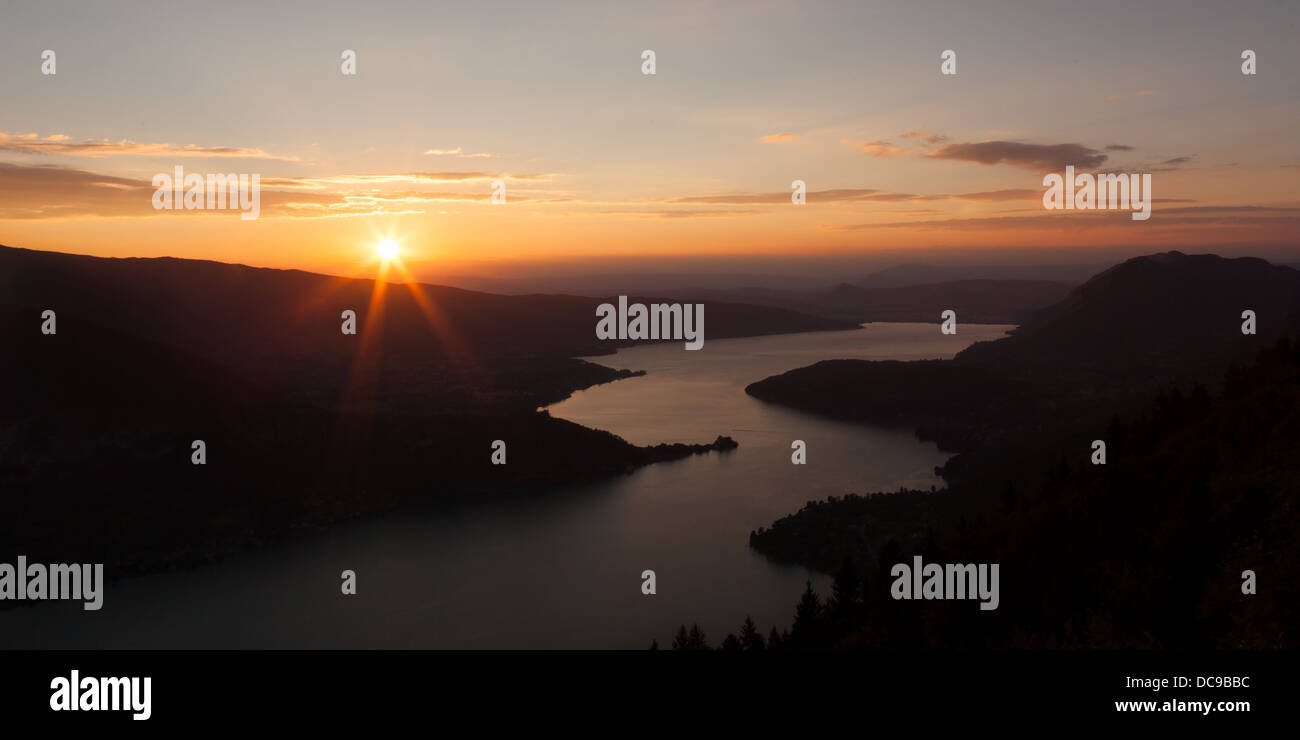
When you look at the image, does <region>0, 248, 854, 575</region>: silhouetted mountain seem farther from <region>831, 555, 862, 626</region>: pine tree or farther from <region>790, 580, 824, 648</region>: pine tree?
<region>790, 580, 824, 648</region>: pine tree

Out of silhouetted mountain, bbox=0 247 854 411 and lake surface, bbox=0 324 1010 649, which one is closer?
lake surface, bbox=0 324 1010 649

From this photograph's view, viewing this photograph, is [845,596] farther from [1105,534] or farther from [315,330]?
[315,330]

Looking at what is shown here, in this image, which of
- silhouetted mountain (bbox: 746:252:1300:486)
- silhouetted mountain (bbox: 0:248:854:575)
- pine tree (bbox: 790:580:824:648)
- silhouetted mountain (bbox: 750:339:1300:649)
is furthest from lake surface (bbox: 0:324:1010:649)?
silhouetted mountain (bbox: 746:252:1300:486)

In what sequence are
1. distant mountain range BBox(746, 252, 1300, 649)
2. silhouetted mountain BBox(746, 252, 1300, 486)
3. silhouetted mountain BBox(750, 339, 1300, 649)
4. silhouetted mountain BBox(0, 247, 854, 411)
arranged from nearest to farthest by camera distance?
silhouetted mountain BBox(750, 339, 1300, 649), distant mountain range BBox(746, 252, 1300, 649), silhouetted mountain BBox(746, 252, 1300, 486), silhouetted mountain BBox(0, 247, 854, 411)

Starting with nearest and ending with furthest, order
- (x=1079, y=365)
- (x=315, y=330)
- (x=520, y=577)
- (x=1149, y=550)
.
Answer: (x=1149, y=550) < (x=520, y=577) < (x=1079, y=365) < (x=315, y=330)

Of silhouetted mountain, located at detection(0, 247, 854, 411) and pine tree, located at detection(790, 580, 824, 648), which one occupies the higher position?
silhouetted mountain, located at detection(0, 247, 854, 411)

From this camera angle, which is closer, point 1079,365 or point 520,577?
point 520,577

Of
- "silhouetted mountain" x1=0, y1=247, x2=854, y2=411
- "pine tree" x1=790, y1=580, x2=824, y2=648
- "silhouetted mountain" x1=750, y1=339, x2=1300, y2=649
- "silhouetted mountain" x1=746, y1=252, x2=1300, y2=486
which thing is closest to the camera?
"silhouetted mountain" x1=750, y1=339, x2=1300, y2=649

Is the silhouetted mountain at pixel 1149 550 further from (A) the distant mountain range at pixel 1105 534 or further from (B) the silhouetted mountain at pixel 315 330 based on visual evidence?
(B) the silhouetted mountain at pixel 315 330

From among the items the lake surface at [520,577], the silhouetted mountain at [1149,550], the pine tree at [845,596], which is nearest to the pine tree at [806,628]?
the silhouetted mountain at [1149,550]

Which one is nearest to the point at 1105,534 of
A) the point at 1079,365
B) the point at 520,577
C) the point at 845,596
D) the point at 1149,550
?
the point at 1149,550
